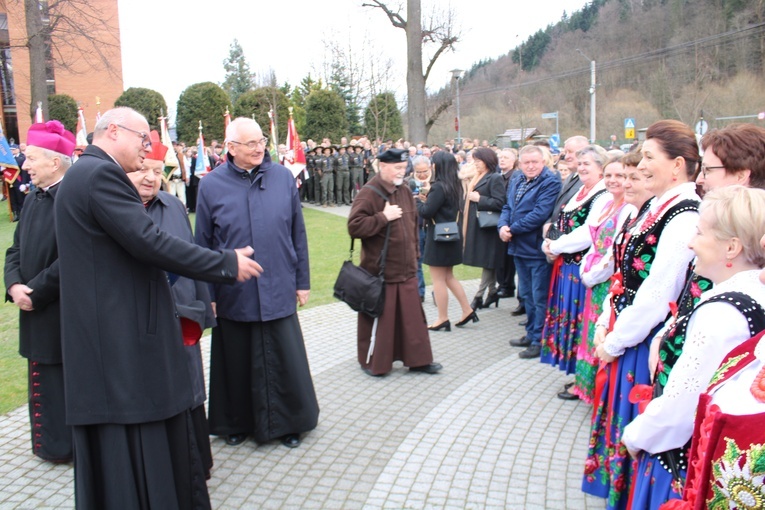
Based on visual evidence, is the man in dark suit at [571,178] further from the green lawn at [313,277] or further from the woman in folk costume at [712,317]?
the green lawn at [313,277]

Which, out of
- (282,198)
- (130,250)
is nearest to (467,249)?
(282,198)

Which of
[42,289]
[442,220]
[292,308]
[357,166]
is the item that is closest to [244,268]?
[292,308]

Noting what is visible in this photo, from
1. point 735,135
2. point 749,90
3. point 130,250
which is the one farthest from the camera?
point 749,90

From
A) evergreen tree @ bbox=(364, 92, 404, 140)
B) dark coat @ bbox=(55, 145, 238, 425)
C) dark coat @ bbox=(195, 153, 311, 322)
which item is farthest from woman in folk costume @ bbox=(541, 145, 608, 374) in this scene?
evergreen tree @ bbox=(364, 92, 404, 140)

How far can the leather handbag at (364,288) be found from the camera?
5.91 meters

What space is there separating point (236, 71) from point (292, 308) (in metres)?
74.9

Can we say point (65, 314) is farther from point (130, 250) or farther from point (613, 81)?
point (613, 81)

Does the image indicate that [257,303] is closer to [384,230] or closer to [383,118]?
[384,230]

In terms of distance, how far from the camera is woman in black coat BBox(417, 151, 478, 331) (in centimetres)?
711

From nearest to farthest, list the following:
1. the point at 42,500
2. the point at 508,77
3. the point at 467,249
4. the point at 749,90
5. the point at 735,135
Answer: the point at 735,135, the point at 42,500, the point at 467,249, the point at 749,90, the point at 508,77

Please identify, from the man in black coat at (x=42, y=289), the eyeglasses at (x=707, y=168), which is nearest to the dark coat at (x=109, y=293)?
the man in black coat at (x=42, y=289)

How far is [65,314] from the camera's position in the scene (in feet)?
9.60

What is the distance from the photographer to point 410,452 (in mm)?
4605

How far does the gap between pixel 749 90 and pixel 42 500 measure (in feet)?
144
